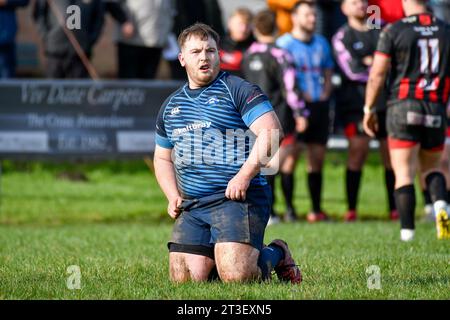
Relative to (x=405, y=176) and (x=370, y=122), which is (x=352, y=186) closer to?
(x=370, y=122)

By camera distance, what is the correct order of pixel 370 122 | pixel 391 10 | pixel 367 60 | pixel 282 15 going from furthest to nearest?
pixel 282 15 → pixel 391 10 → pixel 367 60 → pixel 370 122

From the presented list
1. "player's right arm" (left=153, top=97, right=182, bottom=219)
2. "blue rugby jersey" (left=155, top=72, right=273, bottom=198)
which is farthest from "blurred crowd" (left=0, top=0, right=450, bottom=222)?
"blue rugby jersey" (left=155, top=72, right=273, bottom=198)

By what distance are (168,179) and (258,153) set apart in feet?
2.75

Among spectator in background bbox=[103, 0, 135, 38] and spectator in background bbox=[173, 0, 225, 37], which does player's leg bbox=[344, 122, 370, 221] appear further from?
spectator in background bbox=[103, 0, 135, 38]

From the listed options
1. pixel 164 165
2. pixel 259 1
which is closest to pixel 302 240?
pixel 164 165

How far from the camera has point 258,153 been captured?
718 cm

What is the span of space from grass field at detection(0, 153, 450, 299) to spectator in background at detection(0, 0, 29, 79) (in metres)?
1.85

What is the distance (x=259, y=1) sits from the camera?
1838 cm

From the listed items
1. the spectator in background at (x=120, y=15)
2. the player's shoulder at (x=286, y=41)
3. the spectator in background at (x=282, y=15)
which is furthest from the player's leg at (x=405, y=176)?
the spectator in background at (x=282, y=15)

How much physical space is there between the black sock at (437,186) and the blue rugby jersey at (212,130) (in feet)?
11.6

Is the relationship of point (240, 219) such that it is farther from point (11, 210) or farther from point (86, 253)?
point (11, 210)

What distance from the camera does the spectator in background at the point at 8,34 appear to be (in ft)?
50.2

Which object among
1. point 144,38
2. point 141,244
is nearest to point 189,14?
point 144,38
